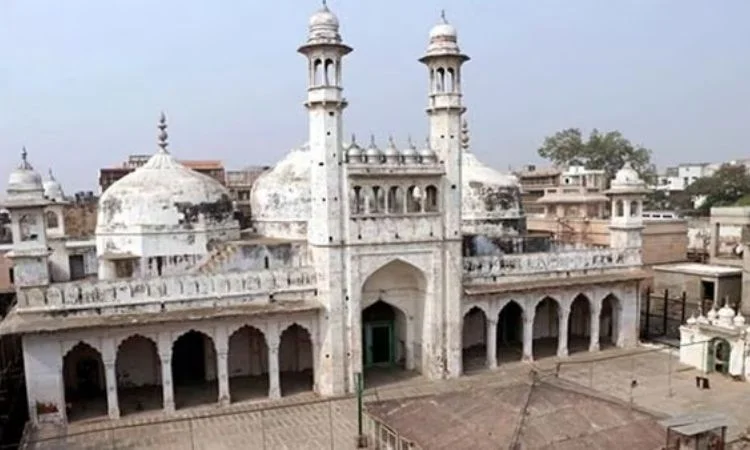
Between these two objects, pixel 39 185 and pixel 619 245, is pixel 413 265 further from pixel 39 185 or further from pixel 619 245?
pixel 39 185

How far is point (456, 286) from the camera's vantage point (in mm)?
20375

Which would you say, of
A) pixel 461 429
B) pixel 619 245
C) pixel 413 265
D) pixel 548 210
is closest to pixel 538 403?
pixel 461 429

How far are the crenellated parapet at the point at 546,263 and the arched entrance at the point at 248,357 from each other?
22.2 ft

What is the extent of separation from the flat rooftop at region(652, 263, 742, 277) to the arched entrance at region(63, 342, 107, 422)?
904 inches

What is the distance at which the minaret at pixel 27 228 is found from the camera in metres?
16.8

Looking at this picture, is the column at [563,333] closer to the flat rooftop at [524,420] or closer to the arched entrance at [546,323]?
the arched entrance at [546,323]

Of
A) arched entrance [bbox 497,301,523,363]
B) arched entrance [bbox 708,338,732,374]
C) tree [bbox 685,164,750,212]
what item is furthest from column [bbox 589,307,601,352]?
tree [bbox 685,164,750,212]

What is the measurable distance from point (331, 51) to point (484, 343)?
12.0 m

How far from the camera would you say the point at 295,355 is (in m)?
21.6

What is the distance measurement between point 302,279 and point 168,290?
144 inches

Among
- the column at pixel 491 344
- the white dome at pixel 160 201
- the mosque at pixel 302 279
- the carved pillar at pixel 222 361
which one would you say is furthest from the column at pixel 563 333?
the white dome at pixel 160 201

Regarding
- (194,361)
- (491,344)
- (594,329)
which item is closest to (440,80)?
(491,344)

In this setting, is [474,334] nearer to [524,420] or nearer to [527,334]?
[527,334]

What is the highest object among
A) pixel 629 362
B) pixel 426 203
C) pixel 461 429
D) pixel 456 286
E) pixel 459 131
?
pixel 459 131
